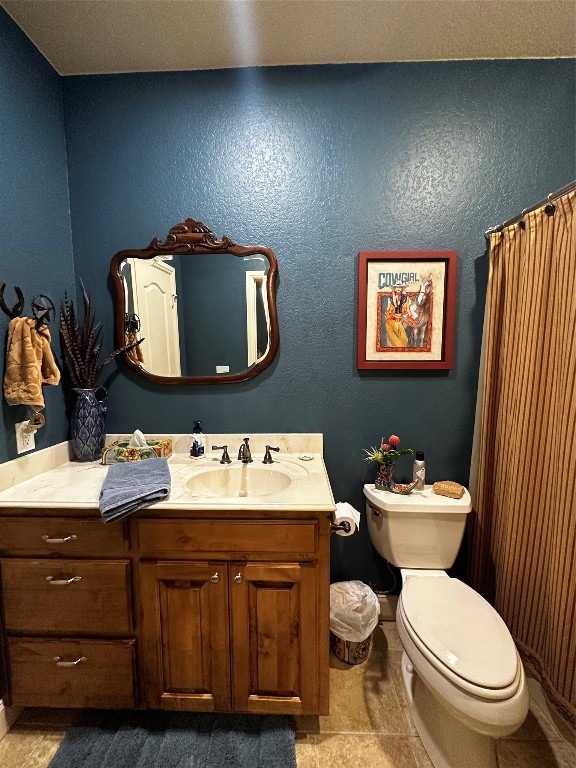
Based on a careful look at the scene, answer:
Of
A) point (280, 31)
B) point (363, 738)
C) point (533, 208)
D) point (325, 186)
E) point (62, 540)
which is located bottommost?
point (363, 738)

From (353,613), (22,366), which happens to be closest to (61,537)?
(22,366)

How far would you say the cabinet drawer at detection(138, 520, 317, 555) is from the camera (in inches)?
40.5

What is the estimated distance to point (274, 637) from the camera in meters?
1.06

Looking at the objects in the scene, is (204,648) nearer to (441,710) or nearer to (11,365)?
(441,710)

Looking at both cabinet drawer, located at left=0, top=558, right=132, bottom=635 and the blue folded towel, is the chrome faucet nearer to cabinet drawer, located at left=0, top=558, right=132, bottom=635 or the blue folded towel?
the blue folded towel

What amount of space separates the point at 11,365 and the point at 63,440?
452mm

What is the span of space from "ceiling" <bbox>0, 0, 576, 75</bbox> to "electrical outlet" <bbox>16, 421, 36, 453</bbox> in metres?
1.59

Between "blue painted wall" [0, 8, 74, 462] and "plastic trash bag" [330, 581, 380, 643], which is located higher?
"blue painted wall" [0, 8, 74, 462]

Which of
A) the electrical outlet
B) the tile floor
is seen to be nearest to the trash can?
the tile floor

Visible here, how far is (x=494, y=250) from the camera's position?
137 cm

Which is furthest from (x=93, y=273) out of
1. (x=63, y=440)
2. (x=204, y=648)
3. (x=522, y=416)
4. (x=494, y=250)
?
(x=522, y=416)

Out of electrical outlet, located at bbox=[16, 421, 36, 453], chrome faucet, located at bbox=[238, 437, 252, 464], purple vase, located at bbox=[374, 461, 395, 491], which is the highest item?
electrical outlet, located at bbox=[16, 421, 36, 453]

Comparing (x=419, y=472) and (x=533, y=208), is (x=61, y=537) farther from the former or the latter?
(x=533, y=208)

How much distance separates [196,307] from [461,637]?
160 centimetres
